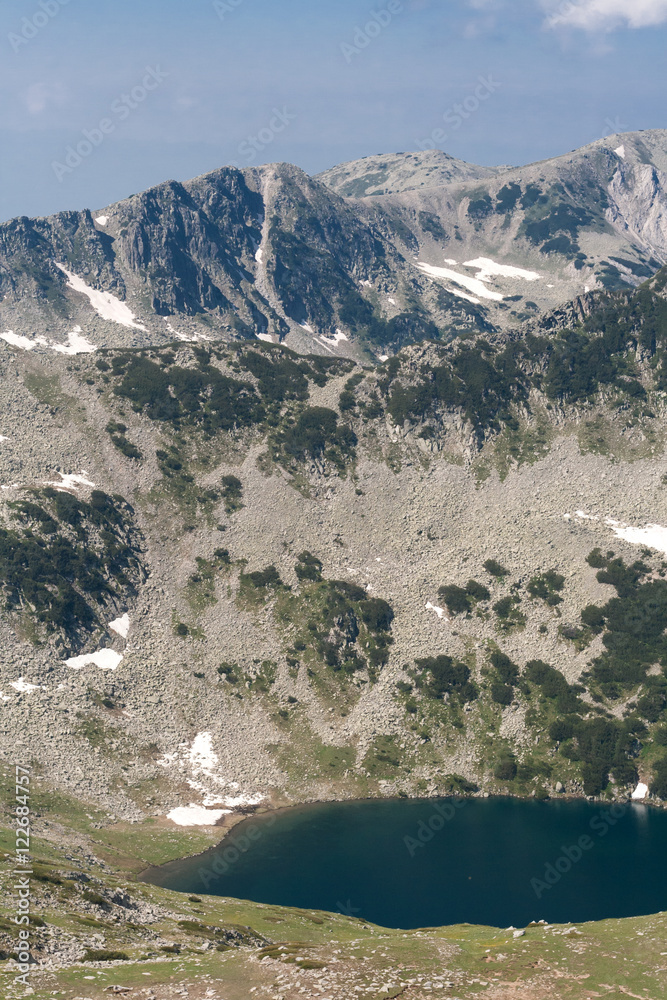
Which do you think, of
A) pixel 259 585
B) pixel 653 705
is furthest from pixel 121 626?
pixel 653 705

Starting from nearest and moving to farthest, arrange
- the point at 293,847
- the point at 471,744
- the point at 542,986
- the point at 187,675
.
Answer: the point at 542,986, the point at 293,847, the point at 471,744, the point at 187,675

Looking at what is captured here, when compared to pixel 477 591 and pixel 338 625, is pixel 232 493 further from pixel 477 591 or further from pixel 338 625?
pixel 477 591

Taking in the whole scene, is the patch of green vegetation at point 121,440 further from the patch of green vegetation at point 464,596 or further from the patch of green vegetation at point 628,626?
the patch of green vegetation at point 628,626

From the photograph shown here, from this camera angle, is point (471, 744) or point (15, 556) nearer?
point (471, 744)

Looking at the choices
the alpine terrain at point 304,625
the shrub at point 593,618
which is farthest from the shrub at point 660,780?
the shrub at point 593,618

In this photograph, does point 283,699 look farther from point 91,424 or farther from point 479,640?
point 91,424

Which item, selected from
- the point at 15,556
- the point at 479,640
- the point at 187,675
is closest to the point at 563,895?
the point at 479,640
